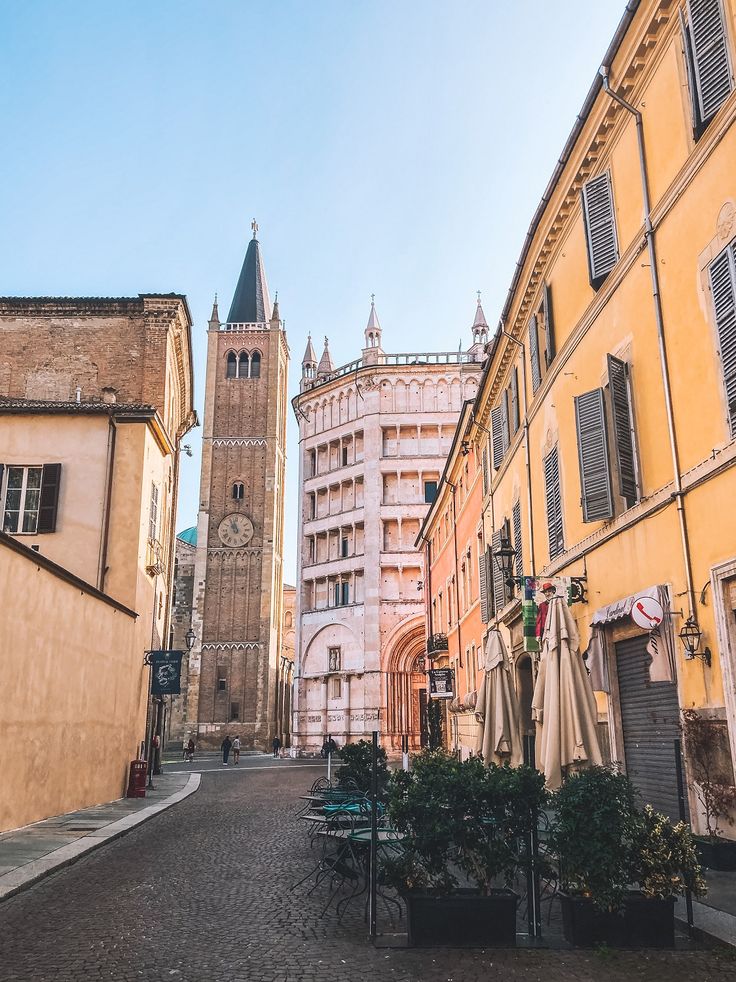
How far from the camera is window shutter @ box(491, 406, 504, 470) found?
19.4 metres

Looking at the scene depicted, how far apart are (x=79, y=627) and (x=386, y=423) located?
36348mm

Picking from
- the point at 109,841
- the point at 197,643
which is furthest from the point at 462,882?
the point at 197,643

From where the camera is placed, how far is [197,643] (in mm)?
65250

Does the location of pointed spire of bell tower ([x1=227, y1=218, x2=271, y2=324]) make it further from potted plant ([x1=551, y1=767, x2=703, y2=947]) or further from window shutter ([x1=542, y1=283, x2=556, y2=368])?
potted plant ([x1=551, y1=767, x2=703, y2=947])

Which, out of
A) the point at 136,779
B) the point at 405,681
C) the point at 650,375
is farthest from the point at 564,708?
the point at 405,681

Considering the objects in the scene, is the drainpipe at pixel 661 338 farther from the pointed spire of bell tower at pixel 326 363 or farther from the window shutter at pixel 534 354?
the pointed spire of bell tower at pixel 326 363

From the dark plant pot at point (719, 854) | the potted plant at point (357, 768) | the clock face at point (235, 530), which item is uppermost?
the clock face at point (235, 530)

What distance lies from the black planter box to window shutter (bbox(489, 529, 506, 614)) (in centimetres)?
1244

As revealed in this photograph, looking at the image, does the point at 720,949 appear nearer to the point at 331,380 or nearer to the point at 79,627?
the point at 79,627

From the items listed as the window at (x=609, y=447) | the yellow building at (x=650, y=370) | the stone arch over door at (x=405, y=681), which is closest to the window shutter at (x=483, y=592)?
the yellow building at (x=650, y=370)

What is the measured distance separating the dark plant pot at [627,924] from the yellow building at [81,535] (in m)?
8.97

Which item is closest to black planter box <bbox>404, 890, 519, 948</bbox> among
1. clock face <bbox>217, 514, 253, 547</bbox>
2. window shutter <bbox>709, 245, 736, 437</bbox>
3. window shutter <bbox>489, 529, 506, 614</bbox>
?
window shutter <bbox>709, 245, 736, 437</bbox>

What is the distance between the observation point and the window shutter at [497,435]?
1944 centimetres

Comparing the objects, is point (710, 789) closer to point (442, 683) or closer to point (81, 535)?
point (81, 535)
